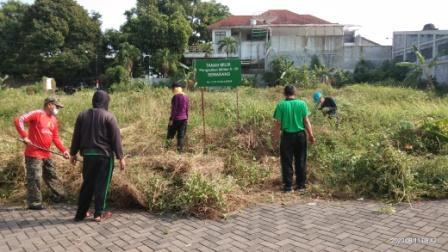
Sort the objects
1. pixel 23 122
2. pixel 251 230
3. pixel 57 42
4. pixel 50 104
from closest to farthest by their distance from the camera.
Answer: pixel 251 230, pixel 23 122, pixel 50 104, pixel 57 42

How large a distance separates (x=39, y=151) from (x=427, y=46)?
30589 millimetres

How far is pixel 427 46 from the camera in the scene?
29.6m

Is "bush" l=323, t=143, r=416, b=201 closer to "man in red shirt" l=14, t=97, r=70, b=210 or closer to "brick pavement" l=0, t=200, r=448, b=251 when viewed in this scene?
"brick pavement" l=0, t=200, r=448, b=251

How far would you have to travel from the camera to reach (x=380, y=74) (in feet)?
104

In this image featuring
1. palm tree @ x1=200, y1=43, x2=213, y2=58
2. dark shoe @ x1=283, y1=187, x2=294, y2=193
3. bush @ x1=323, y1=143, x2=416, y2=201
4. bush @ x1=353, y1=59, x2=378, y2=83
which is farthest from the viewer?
palm tree @ x1=200, y1=43, x2=213, y2=58

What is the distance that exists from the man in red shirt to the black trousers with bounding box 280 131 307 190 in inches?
132

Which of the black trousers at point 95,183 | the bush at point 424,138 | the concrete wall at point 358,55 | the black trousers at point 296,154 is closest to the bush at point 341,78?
the concrete wall at point 358,55

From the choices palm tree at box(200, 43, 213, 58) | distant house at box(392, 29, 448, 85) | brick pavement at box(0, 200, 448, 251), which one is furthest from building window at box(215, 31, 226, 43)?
brick pavement at box(0, 200, 448, 251)

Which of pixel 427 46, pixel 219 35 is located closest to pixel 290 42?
pixel 219 35

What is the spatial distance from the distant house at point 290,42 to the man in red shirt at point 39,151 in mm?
31732

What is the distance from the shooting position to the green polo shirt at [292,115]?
6.48m

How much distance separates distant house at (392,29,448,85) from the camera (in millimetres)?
26062

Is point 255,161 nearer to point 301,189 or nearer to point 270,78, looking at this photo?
point 301,189

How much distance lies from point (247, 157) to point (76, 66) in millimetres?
35633
